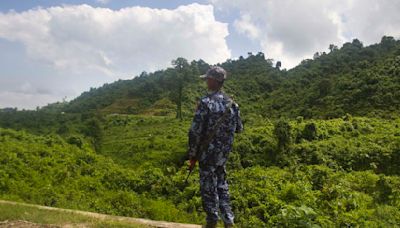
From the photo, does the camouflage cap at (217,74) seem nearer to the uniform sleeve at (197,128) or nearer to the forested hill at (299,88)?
the uniform sleeve at (197,128)

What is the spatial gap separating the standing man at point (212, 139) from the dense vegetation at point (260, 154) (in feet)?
3.39

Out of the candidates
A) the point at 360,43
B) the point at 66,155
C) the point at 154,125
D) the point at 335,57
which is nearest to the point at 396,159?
the point at 66,155

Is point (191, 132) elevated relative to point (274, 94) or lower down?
lower down

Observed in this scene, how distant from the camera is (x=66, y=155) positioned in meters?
17.8

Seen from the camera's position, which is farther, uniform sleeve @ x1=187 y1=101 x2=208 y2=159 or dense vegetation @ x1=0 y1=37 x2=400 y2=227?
dense vegetation @ x1=0 y1=37 x2=400 y2=227

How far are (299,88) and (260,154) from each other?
1343 inches

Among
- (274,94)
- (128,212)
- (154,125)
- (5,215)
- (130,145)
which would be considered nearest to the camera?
→ (5,215)

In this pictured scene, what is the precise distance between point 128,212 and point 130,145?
30.8m

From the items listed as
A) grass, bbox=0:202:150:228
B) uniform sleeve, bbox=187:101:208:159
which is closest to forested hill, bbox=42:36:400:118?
grass, bbox=0:202:150:228

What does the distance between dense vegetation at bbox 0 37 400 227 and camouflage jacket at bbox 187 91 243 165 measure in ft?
4.03

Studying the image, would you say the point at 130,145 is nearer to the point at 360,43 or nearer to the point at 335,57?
the point at 335,57

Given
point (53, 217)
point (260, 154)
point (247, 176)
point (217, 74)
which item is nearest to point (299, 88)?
point (260, 154)

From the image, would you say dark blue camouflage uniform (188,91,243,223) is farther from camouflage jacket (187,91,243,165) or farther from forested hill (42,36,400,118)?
forested hill (42,36,400,118)

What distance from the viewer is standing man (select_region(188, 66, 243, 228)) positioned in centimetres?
498
